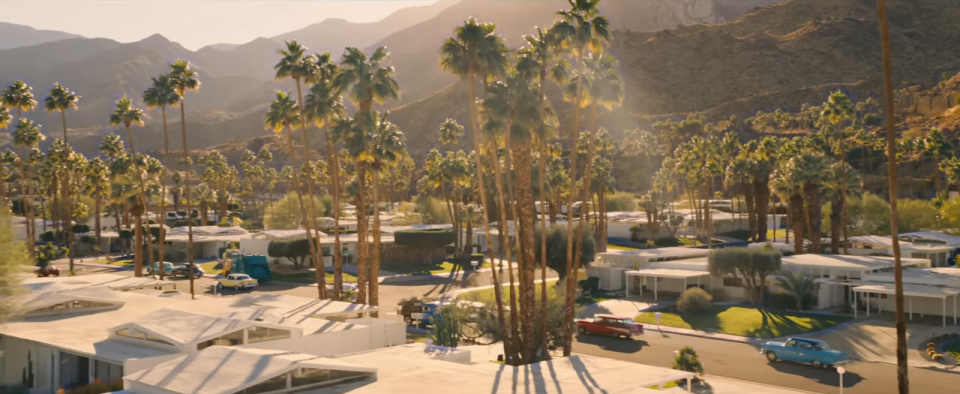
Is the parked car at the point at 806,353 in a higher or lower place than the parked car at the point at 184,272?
lower

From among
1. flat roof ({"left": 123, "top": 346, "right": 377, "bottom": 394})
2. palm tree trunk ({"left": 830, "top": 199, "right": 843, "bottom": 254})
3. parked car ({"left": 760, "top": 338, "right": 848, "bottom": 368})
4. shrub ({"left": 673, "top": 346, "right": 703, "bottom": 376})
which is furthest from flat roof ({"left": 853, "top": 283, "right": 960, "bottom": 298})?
flat roof ({"left": 123, "top": 346, "right": 377, "bottom": 394})

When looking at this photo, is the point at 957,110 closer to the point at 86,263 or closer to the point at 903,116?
the point at 903,116

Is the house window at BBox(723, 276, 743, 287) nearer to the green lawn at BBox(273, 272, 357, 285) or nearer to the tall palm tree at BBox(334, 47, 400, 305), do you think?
the tall palm tree at BBox(334, 47, 400, 305)

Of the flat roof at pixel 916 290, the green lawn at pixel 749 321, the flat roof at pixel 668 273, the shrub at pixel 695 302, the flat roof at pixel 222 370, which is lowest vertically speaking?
the green lawn at pixel 749 321

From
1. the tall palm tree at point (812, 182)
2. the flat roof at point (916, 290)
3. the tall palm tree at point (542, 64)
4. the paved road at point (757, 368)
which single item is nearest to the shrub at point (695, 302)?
the paved road at point (757, 368)

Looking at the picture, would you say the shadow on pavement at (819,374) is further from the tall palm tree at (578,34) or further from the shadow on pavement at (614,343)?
the tall palm tree at (578,34)

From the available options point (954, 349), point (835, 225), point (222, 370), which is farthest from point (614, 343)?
point (835, 225)

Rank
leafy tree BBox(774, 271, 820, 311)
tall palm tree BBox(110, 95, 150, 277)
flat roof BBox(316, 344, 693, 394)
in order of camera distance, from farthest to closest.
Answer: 1. tall palm tree BBox(110, 95, 150, 277)
2. leafy tree BBox(774, 271, 820, 311)
3. flat roof BBox(316, 344, 693, 394)
